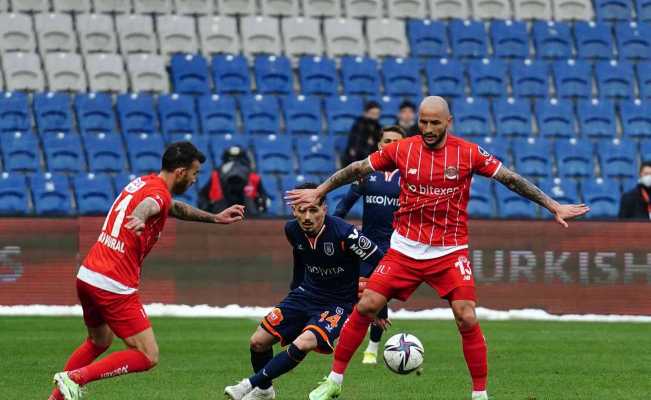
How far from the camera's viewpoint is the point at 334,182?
9.38 metres

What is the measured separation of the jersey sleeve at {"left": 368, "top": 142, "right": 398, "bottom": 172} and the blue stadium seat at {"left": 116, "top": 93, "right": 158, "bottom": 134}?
13.2 meters

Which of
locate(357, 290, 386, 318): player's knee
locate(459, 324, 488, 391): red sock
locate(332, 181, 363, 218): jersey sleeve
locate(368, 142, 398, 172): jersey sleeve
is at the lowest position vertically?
locate(459, 324, 488, 391): red sock

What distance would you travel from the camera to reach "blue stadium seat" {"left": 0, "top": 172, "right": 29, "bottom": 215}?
20.4m

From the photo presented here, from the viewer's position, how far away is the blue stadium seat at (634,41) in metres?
25.0

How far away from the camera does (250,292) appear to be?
1788 centimetres

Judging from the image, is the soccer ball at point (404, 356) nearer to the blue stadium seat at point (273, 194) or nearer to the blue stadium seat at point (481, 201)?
the blue stadium seat at point (273, 194)

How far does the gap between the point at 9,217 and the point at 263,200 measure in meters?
4.00

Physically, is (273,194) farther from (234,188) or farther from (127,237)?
(127,237)

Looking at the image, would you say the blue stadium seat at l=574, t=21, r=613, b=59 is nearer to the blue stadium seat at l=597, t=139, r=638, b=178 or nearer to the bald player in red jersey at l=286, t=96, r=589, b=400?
the blue stadium seat at l=597, t=139, r=638, b=178

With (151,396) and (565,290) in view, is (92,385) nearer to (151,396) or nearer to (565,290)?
(151,396)

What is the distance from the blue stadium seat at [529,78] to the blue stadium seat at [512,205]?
2.92m

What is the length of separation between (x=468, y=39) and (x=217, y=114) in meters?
5.60

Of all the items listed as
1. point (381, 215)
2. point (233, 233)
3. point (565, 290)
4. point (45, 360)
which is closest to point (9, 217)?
point (233, 233)

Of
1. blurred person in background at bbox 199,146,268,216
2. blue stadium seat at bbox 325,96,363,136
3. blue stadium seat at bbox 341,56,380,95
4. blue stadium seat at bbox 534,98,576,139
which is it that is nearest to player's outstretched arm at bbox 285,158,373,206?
blurred person in background at bbox 199,146,268,216
